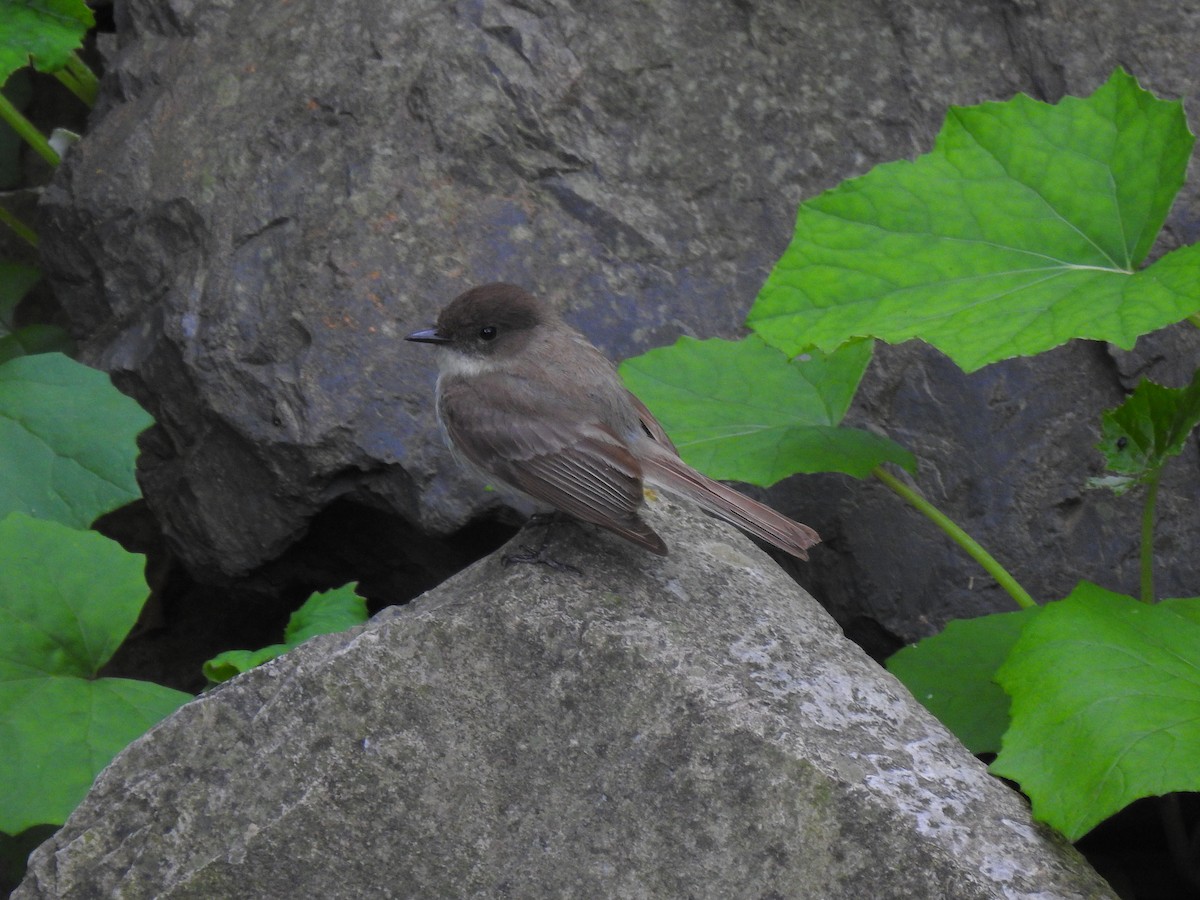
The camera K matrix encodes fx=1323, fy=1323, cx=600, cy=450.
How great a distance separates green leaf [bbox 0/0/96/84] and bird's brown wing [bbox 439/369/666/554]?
1949mm

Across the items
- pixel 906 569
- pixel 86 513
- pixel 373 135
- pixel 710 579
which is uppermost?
pixel 373 135

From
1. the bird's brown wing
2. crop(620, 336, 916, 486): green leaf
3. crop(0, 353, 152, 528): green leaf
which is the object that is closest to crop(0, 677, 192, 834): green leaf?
crop(0, 353, 152, 528): green leaf

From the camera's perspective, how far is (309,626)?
3697 millimetres

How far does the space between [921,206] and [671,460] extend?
0.94 meters

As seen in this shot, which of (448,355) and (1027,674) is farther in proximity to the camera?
(448,355)

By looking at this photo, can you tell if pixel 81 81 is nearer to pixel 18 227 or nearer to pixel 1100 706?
pixel 18 227

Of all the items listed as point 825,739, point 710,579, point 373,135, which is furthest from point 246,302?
point 825,739

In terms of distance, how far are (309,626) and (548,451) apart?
84 cm

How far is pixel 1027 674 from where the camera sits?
296cm

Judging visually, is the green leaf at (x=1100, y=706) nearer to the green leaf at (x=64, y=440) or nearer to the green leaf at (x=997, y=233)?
the green leaf at (x=997, y=233)

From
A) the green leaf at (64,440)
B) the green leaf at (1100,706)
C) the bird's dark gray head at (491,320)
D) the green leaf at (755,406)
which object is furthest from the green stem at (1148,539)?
the green leaf at (64,440)

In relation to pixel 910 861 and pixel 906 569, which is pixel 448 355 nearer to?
pixel 906 569

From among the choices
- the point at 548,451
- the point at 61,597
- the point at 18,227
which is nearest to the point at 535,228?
the point at 548,451

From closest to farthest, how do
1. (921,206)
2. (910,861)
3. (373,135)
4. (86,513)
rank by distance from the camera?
(910,861), (921,206), (86,513), (373,135)
